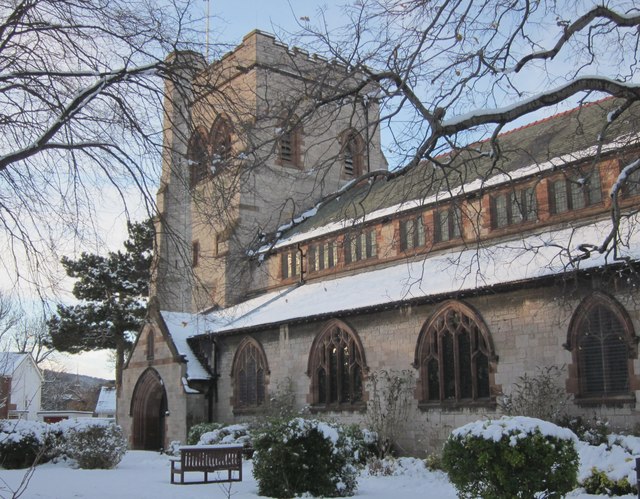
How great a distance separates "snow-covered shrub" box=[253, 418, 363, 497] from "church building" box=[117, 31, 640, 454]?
3.07 meters

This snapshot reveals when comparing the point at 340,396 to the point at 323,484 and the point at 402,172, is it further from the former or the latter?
the point at 402,172

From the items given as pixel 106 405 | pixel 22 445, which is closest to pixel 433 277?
pixel 22 445

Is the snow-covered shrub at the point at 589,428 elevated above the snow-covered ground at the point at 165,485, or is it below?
above

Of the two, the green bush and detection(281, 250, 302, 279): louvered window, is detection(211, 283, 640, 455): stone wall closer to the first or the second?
the green bush

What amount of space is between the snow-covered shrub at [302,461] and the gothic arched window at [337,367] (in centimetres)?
708

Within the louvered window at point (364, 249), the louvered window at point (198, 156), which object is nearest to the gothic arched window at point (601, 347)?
the louvered window at point (198, 156)

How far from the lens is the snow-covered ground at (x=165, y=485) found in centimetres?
1367

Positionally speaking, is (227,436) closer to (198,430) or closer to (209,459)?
(198,430)

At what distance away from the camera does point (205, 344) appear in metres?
27.9

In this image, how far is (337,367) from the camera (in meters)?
21.9

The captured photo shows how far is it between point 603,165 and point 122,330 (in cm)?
2906

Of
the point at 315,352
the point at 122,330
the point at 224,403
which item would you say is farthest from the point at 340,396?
the point at 122,330

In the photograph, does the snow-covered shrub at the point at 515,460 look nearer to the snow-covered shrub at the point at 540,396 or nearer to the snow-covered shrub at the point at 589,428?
the snow-covered shrub at the point at 589,428

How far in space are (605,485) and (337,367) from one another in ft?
33.5
